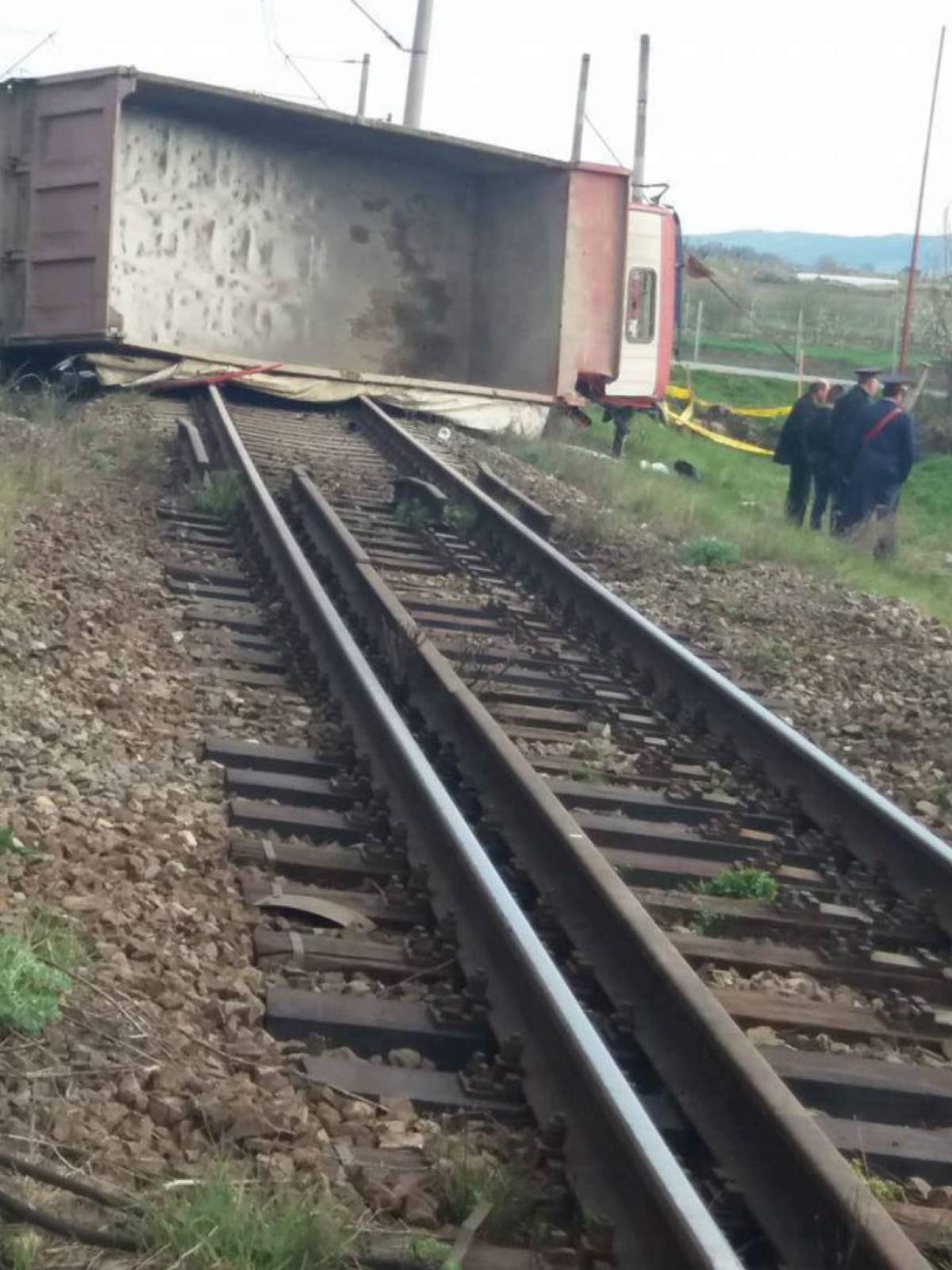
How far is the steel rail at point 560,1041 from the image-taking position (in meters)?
3.35

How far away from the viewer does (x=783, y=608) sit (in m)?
10.9

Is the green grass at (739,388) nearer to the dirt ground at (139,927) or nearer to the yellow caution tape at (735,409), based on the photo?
the yellow caution tape at (735,409)

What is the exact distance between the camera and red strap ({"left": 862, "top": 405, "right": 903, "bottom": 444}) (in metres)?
15.2

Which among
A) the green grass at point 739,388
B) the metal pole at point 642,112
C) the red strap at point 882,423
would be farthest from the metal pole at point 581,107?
the red strap at point 882,423

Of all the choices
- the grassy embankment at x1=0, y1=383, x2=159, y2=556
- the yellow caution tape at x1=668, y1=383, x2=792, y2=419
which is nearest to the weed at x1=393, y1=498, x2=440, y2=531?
the grassy embankment at x1=0, y1=383, x2=159, y2=556

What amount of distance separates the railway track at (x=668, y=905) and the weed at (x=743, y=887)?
0.04ft

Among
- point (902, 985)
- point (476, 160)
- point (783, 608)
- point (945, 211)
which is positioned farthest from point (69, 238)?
point (945, 211)

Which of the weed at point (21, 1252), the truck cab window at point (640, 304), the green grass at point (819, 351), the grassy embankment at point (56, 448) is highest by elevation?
the green grass at point (819, 351)

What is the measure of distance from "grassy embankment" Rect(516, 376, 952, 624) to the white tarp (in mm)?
1262

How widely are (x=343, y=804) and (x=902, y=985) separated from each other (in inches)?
82.8

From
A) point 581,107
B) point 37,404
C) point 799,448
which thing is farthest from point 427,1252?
point 581,107

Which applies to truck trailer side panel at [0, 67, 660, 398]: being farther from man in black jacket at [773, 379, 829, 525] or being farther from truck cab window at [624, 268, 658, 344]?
man in black jacket at [773, 379, 829, 525]

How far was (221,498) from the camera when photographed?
39.7ft

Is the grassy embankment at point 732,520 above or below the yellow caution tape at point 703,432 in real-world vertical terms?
below
